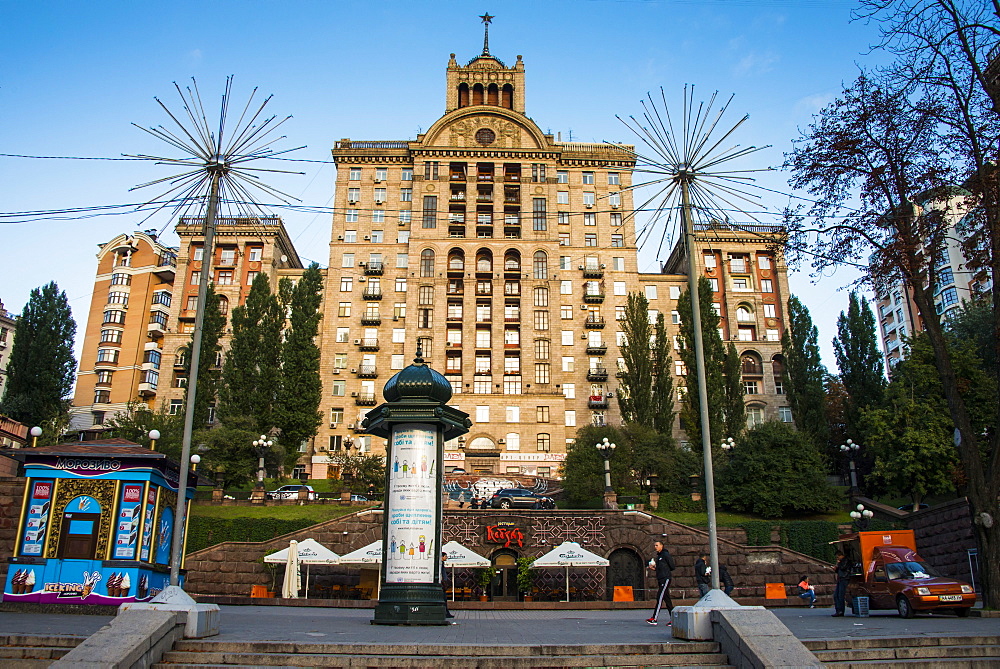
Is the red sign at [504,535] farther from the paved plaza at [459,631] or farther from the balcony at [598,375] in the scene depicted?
the balcony at [598,375]

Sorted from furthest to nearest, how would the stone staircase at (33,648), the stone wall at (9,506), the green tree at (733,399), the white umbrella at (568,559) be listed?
the green tree at (733,399)
the white umbrella at (568,559)
the stone wall at (9,506)
the stone staircase at (33,648)

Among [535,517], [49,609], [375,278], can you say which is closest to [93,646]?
[49,609]

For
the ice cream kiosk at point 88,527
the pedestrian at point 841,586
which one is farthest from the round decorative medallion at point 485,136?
the pedestrian at point 841,586

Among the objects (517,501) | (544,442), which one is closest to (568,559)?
(517,501)

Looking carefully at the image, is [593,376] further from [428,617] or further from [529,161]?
[428,617]

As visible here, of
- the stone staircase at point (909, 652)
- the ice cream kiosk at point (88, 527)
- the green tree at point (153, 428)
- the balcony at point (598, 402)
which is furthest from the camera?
the balcony at point (598, 402)

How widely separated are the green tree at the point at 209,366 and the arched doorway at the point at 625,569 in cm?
3430

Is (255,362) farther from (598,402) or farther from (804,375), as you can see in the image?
(804,375)

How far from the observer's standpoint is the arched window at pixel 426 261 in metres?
71.6

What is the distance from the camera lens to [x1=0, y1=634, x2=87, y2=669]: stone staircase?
10805 mm

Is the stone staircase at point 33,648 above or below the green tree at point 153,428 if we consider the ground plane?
below

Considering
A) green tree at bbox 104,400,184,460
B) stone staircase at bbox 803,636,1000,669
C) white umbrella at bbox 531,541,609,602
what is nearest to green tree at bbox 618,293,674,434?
white umbrella at bbox 531,541,609,602

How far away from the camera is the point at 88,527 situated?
20812mm

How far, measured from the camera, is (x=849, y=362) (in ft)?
196
